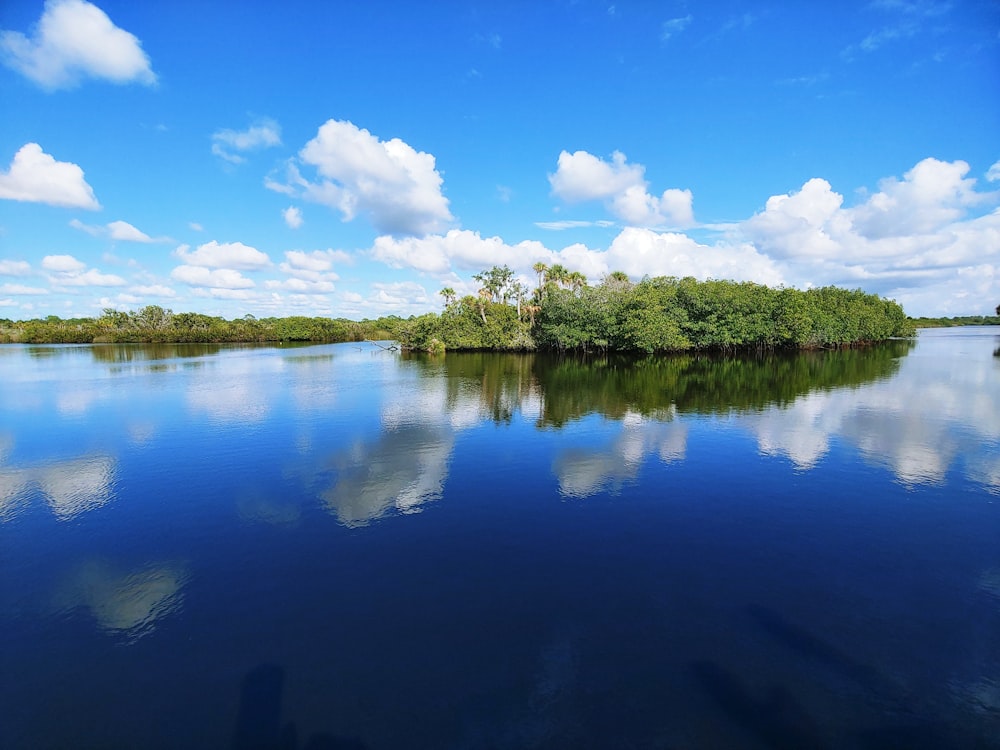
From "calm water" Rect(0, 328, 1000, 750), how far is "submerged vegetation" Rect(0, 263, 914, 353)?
42733 millimetres

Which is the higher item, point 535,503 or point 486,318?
point 486,318

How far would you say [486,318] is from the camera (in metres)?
75.6

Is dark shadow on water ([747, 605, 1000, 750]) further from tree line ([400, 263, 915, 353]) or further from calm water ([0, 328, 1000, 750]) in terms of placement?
tree line ([400, 263, 915, 353])

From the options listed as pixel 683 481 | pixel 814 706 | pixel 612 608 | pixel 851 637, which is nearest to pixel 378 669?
pixel 612 608

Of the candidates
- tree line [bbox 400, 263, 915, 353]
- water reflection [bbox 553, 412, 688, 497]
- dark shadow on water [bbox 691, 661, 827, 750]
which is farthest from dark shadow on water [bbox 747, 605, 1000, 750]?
tree line [bbox 400, 263, 915, 353]

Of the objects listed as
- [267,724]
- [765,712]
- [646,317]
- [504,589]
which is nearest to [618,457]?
[504,589]

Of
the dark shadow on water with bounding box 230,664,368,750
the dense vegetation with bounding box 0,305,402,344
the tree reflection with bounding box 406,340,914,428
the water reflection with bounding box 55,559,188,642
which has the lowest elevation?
the dark shadow on water with bounding box 230,664,368,750

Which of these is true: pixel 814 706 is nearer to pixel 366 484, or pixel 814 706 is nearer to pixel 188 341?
pixel 366 484

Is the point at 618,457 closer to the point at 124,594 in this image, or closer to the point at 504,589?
the point at 504,589

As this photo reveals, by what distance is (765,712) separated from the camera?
6305mm

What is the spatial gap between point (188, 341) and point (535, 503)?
133384 millimetres

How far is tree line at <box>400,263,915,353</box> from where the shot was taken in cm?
6281

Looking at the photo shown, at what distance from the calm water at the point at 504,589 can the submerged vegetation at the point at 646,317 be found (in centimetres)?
4273

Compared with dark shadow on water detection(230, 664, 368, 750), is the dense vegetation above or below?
above
